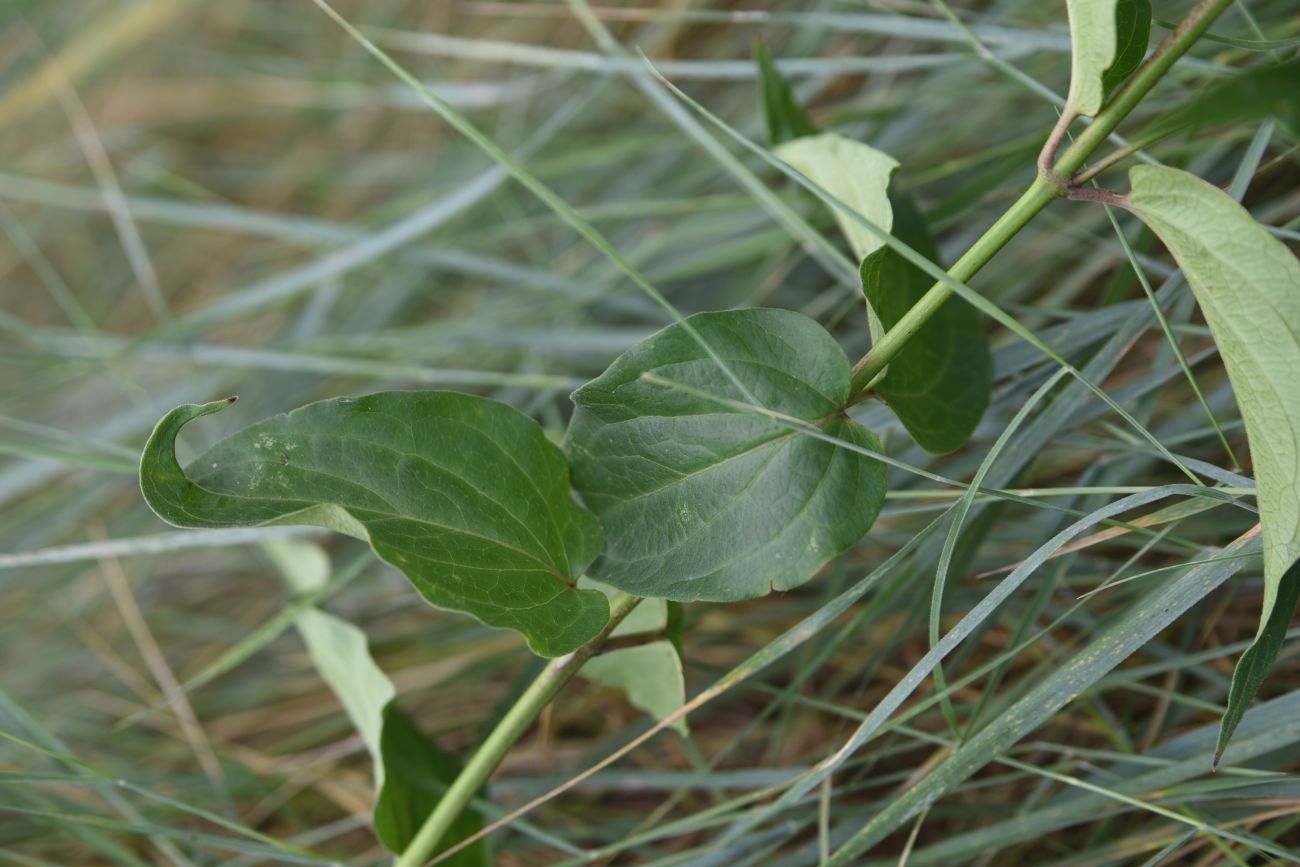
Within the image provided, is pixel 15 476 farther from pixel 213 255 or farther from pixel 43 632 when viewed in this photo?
pixel 213 255

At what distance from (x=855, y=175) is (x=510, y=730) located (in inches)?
11.4

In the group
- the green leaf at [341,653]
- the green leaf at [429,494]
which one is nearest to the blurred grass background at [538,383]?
the green leaf at [341,653]

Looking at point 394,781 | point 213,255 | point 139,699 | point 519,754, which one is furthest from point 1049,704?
point 213,255

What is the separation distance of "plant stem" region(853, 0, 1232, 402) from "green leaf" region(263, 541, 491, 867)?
0.28 m

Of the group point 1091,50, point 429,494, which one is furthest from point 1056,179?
point 429,494

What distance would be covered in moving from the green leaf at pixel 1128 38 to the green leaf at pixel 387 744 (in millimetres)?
394

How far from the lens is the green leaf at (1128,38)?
0.34 metres

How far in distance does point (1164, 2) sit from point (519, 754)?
714mm

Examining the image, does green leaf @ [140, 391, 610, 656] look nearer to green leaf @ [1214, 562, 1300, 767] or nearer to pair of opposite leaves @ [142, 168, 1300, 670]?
pair of opposite leaves @ [142, 168, 1300, 670]

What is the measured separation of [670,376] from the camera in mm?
394

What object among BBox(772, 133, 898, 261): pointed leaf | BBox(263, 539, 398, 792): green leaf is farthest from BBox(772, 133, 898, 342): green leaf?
BBox(263, 539, 398, 792): green leaf

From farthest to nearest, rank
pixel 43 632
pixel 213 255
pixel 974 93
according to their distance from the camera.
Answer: pixel 213 255, pixel 43 632, pixel 974 93

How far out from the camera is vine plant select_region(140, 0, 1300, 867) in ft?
1.17

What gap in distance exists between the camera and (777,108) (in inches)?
22.8
